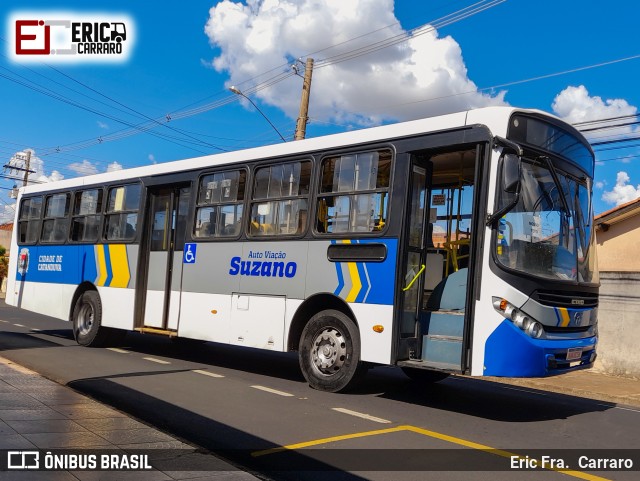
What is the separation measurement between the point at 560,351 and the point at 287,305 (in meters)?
3.78

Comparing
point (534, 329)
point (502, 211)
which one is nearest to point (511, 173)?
point (502, 211)

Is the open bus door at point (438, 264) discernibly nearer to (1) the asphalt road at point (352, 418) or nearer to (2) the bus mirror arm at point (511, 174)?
(2) the bus mirror arm at point (511, 174)

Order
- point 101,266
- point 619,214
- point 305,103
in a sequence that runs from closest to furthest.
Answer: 1. point 101,266
2. point 619,214
3. point 305,103

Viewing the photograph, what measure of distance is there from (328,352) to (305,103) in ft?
46.0

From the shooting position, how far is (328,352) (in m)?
8.83

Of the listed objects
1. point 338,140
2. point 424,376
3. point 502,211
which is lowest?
point 424,376

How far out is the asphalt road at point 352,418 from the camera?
5637mm

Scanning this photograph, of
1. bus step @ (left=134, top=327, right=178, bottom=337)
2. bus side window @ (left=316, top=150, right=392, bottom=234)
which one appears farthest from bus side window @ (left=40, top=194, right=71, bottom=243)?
bus side window @ (left=316, top=150, right=392, bottom=234)

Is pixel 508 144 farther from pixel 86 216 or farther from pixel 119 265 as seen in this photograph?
pixel 86 216

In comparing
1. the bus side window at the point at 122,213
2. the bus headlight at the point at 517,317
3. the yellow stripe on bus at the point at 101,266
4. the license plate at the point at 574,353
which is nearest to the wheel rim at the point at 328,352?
the bus headlight at the point at 517,317

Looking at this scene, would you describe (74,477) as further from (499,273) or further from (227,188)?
(227,188)

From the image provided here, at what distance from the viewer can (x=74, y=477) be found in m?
4.56

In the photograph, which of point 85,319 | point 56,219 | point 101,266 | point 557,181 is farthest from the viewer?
point 56,219

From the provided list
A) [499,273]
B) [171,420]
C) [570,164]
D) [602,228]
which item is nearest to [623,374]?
[602,228]
